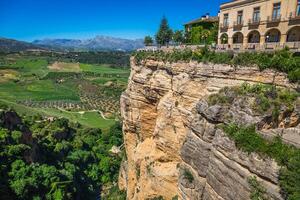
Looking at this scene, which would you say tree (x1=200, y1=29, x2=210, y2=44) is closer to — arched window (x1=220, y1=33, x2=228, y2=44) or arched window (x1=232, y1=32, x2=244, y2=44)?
arched window (x1=220, y1=33, x2=228, y2=44)

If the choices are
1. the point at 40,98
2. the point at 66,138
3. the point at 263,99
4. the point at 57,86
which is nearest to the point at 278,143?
the point at 263,99

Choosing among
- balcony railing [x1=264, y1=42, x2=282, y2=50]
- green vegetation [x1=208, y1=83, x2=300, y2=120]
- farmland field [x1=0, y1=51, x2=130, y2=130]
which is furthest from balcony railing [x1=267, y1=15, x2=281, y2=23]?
farmland field [x1=0, y1=51, x2=130, y2=130]

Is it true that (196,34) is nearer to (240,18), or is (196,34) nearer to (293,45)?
(240,18)

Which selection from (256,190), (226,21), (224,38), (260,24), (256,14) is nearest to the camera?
(256,190)

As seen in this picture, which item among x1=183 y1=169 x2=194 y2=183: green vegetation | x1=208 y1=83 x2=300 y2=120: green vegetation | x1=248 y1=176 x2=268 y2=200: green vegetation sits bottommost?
x1=183 y1=169 x2=194 y2=183: green vegetation

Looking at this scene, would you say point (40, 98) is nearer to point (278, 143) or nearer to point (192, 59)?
point (192, 59)

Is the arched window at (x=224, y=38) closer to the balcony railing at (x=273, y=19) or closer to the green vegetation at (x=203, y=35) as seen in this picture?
the green vegetation at (x=203, y=35)

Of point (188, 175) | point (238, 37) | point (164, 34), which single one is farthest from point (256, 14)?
point (164, 34)
